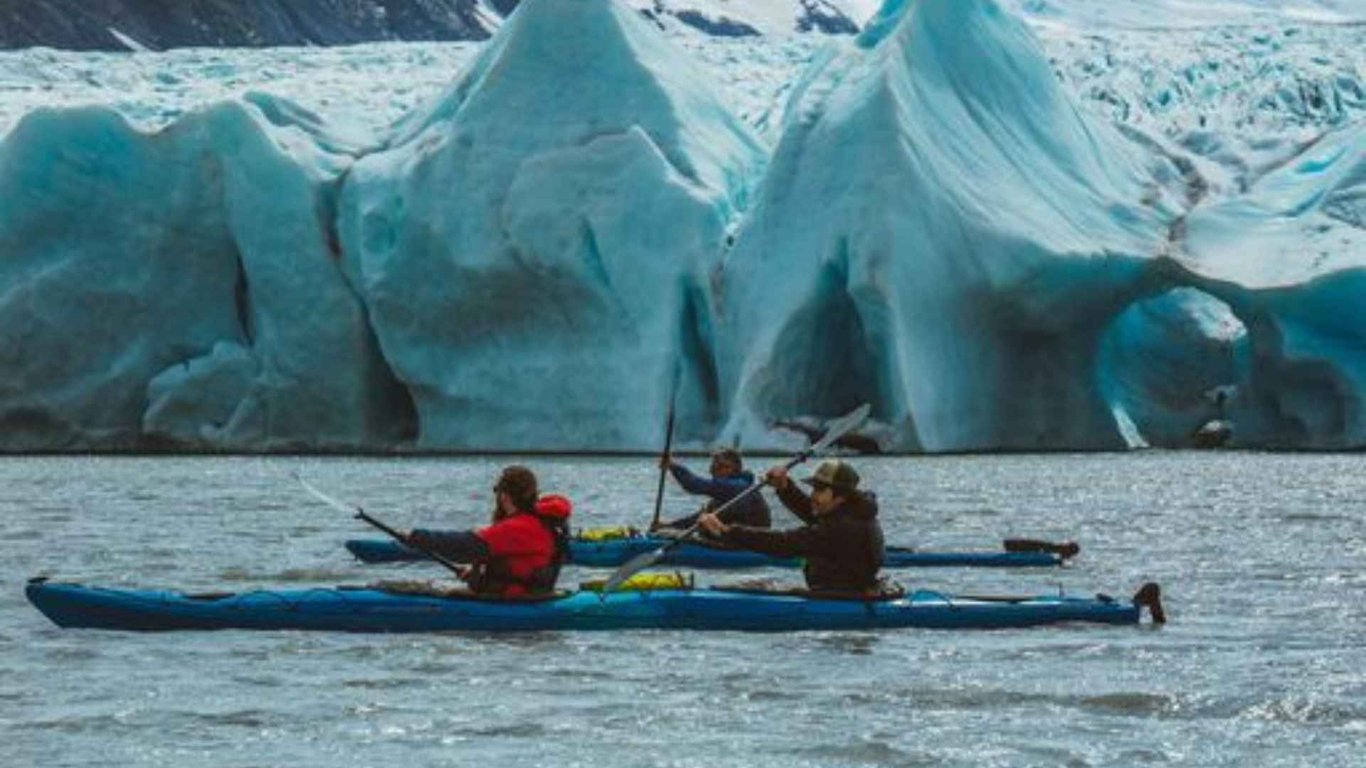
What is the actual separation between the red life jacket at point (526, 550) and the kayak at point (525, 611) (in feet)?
0.52

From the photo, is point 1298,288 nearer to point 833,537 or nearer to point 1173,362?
point 1173,362

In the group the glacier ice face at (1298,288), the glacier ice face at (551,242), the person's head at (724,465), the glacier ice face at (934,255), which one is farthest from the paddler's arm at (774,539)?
the glacier ice face at (1298,288)

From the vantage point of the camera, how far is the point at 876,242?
3619cm

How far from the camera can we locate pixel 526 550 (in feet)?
47.4

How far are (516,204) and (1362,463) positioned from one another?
13.2m

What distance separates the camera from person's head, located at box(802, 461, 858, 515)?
14.8 metres

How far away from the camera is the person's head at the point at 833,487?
14.8 m

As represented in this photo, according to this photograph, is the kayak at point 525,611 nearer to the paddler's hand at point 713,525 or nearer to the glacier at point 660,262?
the paddler's hand at point 713,525

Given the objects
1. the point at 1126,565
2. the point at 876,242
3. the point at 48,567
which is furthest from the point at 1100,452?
the point at 48,567

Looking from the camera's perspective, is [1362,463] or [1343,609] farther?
[1362,463]

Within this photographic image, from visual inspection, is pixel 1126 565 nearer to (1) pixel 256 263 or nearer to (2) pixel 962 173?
(2) pixel 962 173

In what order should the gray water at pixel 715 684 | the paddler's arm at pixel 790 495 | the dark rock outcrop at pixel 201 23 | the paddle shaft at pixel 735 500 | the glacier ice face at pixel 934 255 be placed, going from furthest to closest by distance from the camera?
the dark rock outcrop at pixel 201 23
the glacier ice face at pixel 934 255
the paddle shaft at pixel 735 500
the paddler's arm at pixel 790 495
the gray water at pixel 715 684

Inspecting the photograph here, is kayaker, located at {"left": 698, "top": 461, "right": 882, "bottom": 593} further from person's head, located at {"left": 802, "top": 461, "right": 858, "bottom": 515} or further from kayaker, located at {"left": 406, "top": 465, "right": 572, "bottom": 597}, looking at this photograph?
kayaker, located at {"left": 406, "top": 465, "right": 572, "bottom": 597}

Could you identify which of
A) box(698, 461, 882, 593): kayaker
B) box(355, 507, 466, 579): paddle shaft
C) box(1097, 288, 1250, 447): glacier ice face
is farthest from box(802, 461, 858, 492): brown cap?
box(1097, 288, 1250, 447): glacier ice face
